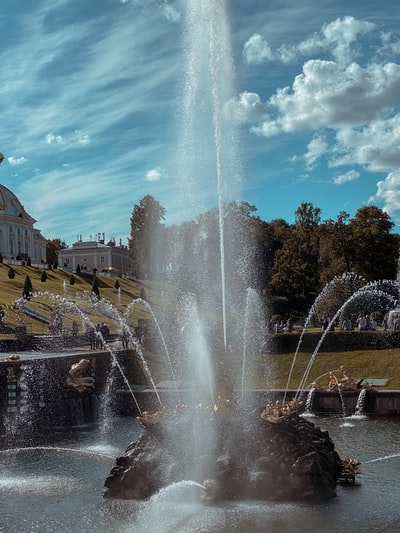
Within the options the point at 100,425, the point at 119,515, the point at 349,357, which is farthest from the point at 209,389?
the point at 349,357

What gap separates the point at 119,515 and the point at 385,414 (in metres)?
13.7

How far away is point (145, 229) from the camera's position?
83938mm

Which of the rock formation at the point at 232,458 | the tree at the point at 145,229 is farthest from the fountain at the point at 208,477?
the tree at the point at 145,229

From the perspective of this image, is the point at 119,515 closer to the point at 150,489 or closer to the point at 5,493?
the point at 150,489

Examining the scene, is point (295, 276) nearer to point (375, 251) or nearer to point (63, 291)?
point (375, 251)

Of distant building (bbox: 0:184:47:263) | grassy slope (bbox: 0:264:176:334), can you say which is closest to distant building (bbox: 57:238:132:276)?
distant building (bbox: 0:184:47:263)

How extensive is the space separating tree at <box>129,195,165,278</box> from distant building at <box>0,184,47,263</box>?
60.9ft

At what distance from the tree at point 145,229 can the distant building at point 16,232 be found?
18559mm

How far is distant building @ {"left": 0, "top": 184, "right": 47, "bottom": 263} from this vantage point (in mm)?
96312

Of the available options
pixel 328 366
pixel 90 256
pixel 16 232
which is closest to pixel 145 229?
pixel 16 232

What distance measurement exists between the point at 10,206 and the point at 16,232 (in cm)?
489

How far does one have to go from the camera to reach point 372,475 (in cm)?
1492

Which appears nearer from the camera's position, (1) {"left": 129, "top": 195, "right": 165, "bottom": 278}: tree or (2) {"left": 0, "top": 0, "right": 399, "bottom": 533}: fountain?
(2) {"left": 0, "top": 0, "right": 399, "bottom": 533}: fountain

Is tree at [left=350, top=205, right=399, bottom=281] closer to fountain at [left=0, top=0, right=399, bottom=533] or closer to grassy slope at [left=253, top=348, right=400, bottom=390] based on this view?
grassy slope at [left=253, top=348, right=400, bottom=390]
